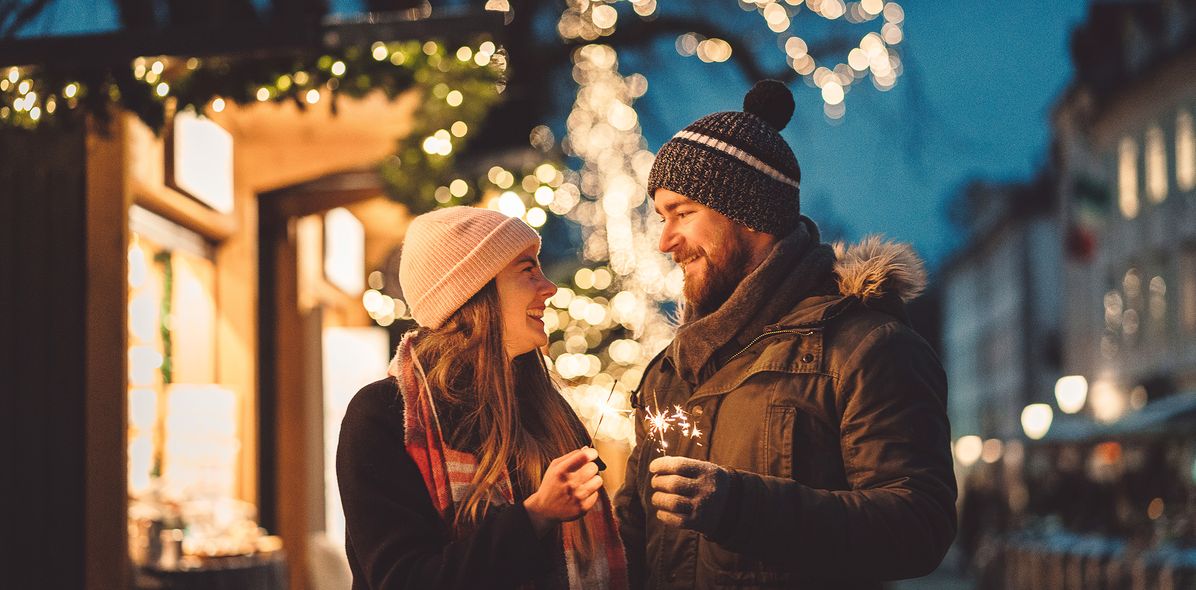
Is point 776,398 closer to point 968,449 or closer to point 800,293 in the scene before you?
point 800,293

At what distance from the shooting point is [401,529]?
2990 millimetres

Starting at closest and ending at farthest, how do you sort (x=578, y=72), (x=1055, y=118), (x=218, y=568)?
(x=218, y=568)
(x=578, y=72)
(x=1055, y=118)

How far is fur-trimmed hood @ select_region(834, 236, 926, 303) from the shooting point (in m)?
3.37

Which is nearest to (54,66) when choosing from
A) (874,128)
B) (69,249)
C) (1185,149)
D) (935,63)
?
(69,249)

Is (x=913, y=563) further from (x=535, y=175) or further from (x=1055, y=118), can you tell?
(x=1055, y=118)

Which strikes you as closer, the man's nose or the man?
the man

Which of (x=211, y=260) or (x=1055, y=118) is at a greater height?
(x=1055, y=118)

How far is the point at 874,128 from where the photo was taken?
12812mm

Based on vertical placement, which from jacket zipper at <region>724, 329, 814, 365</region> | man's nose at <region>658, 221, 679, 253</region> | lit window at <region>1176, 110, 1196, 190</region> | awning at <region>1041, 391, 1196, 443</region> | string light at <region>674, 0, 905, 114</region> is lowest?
awning at <region>1041, 391, 1196, 443</region>

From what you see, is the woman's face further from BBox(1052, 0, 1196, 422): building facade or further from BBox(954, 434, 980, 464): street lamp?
BBox(954, 434, 980, 464): street lamp

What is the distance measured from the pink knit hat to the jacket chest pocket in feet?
2.41

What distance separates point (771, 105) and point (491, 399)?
1.06 metres

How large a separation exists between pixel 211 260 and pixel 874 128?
610cm

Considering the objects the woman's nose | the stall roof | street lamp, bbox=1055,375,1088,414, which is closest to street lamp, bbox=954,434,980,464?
street lamp, bbox=1055,375,1088,414
